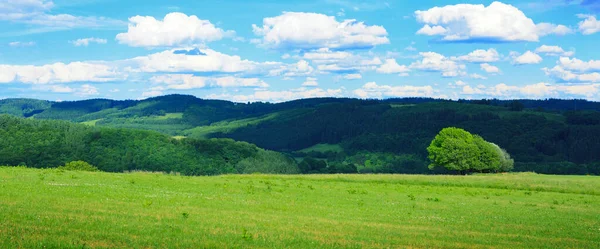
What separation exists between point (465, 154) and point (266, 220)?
7285cm

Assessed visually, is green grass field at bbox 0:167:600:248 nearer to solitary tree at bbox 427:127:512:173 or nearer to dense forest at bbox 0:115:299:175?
solitary tree at bbox 427:127:512:173

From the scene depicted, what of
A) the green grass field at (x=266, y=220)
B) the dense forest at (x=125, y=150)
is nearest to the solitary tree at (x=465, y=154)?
the green grass field at (x=266, y=220)

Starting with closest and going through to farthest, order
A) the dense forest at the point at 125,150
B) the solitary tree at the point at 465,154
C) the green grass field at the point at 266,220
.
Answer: the green grass field at the point at 266,220 < the solitary tree at the point at 465,154 < the dense forest at the point at 125,150

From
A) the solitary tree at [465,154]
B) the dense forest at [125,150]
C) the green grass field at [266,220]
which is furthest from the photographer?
the dense forest at [125,150]

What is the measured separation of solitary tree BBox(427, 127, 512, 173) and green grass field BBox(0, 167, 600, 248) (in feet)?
162

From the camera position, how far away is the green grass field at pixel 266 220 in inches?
688

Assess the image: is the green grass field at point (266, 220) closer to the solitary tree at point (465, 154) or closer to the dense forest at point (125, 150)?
the solitary tree at point (465, 154)

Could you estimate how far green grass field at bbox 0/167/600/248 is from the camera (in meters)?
17.5

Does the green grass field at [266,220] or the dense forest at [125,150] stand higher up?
Result: the green grass field at [266,220]

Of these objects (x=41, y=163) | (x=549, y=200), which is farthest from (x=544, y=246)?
(x=41, y=163)

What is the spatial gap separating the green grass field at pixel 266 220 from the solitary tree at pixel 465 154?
49469 mm

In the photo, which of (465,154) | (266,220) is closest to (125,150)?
(465,154)

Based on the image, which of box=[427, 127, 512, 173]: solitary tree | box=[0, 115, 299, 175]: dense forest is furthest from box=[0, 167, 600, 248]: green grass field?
box=[0, 115, 299, 175]: dense forest

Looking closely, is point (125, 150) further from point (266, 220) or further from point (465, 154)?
point (266, 220)
